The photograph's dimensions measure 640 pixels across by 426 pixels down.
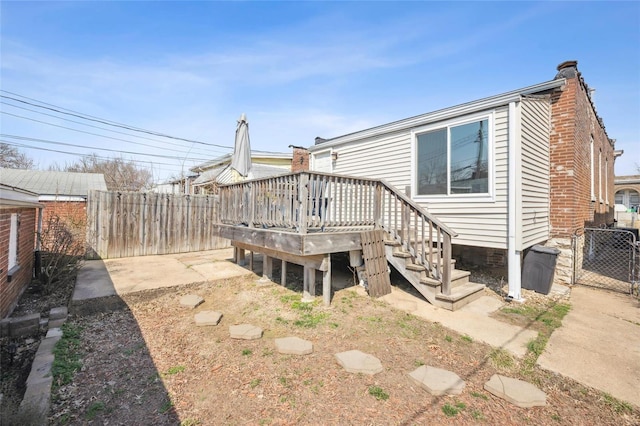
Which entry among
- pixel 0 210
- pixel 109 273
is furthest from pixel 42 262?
pixel 0 210

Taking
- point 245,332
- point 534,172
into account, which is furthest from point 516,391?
point 534,172

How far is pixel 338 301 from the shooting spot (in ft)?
15.9

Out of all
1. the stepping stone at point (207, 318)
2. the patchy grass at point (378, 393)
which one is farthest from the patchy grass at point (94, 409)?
the patchy grass at point (378, 393)

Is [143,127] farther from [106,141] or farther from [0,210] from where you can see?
[0,210]

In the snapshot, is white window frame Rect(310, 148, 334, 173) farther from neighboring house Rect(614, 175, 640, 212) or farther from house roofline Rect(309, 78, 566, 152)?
neighboring house Rect(614, 175, 640, 212)

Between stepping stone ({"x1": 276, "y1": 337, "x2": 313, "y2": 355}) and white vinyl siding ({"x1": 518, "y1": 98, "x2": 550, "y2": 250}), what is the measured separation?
4307 mm

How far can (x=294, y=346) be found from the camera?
10.5 ft

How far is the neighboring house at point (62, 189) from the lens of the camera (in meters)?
7.64

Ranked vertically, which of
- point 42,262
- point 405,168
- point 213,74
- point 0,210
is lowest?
point 42,262

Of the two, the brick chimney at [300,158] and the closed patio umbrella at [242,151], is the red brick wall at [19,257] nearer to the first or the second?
the closed patio umbrella at [242,151]

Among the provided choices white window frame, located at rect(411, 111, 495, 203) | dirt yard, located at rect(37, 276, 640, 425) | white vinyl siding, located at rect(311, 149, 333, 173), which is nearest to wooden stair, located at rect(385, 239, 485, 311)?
dirt yard, located at rect(37, 276, 640, 425)

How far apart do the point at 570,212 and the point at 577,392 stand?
5.16 metres

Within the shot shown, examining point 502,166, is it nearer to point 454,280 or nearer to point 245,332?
point 454,280

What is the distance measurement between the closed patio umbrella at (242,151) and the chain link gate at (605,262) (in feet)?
26.0
